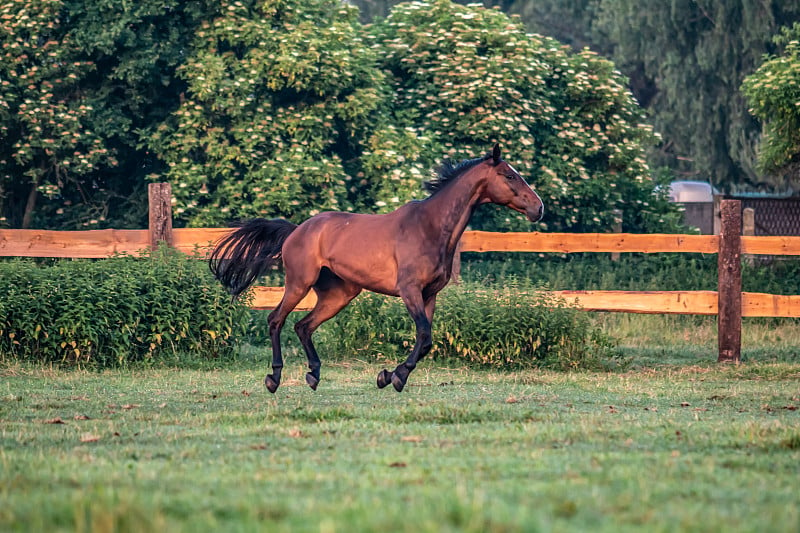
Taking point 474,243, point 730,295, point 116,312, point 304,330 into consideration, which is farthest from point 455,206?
point 730,295

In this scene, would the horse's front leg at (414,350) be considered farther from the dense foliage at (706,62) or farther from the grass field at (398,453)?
the dense foliage at (706,62)

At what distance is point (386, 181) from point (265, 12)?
3897mm

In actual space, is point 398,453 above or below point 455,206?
below

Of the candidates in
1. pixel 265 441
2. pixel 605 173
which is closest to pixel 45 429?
pixel 265 441

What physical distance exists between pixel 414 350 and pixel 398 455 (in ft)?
12.4

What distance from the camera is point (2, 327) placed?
12.2 meters

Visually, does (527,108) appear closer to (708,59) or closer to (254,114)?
(254,114)

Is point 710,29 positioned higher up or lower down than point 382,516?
higher up

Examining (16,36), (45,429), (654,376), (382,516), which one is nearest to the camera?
(382,516)

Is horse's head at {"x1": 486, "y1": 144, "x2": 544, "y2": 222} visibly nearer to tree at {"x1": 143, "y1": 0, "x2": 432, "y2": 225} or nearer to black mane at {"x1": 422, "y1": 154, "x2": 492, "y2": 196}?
black mane at {"x1": 422, "y1": 154, "x2": 492, "y2": 196}

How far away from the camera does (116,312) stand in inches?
485

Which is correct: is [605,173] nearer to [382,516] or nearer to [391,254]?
[391,254]

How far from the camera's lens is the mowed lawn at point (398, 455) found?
4543 mm

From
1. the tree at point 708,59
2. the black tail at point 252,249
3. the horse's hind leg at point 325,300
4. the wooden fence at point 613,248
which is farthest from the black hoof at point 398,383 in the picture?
the tree at point 708,59
